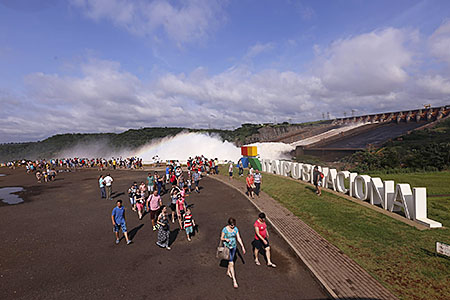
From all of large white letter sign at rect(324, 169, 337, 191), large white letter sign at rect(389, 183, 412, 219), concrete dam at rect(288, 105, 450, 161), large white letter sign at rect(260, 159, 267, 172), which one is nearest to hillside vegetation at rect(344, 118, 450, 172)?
concrete dam at rect(288, 105, 450, 161)

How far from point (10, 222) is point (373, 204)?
59.3ft

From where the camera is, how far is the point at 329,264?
682 centimetres

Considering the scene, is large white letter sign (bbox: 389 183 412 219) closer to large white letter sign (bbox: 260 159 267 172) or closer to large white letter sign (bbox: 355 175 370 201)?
large white letter sign (bbox: 355 175 370 201)

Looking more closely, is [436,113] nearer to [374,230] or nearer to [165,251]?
[374,230]

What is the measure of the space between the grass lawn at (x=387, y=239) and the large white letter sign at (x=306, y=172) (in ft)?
16.6

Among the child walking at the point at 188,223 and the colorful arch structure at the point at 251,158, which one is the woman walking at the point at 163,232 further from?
the colorful arch structure at the point at 251,158

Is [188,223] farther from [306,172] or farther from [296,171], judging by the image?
[296,171]

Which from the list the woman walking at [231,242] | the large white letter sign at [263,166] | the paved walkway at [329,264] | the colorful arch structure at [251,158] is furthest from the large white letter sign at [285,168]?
the woman walking at [231,242]

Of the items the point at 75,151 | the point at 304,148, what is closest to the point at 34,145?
the point at 75,151

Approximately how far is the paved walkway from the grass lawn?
289 millimetres

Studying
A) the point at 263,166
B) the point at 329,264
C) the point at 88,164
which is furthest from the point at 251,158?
the point at 88,164

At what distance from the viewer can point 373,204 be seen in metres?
12.5

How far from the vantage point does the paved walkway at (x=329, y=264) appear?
18.2 ft

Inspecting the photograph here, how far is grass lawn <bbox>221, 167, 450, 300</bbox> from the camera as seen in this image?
5871mm
